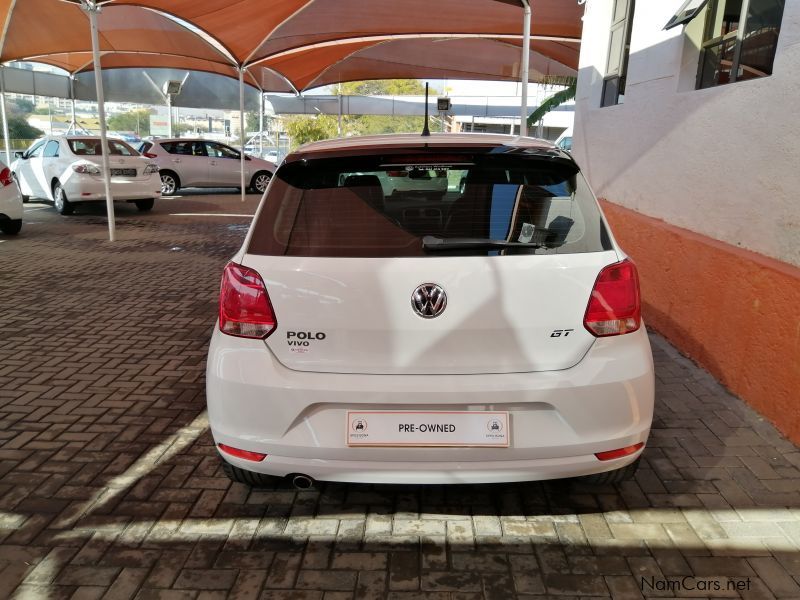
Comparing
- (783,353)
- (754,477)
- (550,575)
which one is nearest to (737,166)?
(783,353)

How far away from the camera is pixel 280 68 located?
784 inches

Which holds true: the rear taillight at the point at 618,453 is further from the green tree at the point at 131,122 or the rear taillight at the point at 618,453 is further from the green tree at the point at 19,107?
the green tree at the point at 131,122

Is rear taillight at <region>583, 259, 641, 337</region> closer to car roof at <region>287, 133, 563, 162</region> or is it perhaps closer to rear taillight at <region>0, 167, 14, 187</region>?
car roof at <region>287, 133, 563, 162</region>

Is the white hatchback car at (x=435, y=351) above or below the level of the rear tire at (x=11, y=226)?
above

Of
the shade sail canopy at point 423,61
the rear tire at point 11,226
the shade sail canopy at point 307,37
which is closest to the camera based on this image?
the rear tire at point 11,226

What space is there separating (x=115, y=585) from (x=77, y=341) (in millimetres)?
3430

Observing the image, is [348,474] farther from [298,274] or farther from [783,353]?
[783,353]

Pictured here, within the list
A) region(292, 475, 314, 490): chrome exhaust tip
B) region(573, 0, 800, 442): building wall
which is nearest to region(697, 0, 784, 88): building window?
region(573, 0, 800, 442): building wall

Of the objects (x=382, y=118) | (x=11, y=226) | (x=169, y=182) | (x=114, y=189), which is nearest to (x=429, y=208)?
(x=11, y=226)

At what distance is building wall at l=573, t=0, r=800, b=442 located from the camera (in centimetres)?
393

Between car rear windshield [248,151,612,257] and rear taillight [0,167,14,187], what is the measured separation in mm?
9353

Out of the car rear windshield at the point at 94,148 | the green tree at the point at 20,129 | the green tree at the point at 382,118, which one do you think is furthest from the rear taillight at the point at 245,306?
the green tree at the point at 382,118

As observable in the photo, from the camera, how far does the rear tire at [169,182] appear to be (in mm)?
18016

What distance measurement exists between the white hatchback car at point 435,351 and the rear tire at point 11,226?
10.1m
